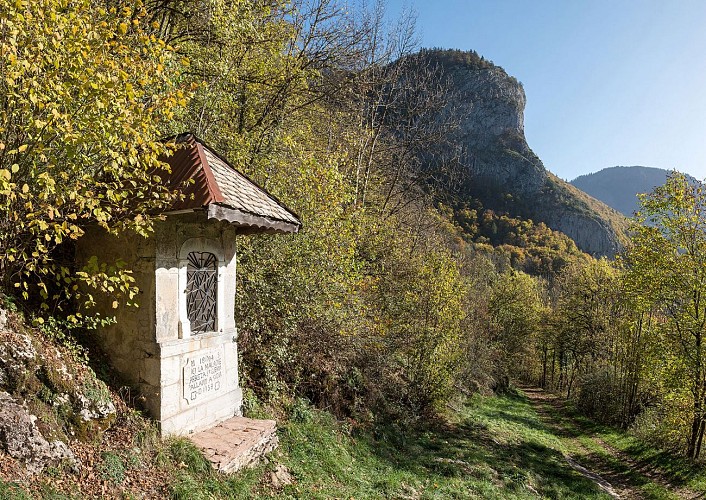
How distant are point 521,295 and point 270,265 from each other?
28.0 metres

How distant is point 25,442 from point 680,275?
600 inches

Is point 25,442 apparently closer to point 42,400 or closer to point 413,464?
point 42,400

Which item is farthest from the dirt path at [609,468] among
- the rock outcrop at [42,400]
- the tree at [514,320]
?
the rock outcrop at [42,400]

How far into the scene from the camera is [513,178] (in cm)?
8100

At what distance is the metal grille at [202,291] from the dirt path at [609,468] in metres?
11.0

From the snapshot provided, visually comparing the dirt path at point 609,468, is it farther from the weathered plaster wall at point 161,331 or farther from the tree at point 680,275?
the weathered plaster wall at point 161,331

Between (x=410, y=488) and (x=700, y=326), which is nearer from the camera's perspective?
(x=410, y=488)

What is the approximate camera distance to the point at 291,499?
19.4ft

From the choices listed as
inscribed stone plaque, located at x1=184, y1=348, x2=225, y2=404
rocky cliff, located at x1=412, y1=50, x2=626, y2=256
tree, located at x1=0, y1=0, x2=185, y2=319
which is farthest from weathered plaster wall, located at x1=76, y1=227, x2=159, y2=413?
rocky cliff, located at x1=412, y1=50, x2=626, y2=256

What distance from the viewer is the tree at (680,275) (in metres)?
12.0

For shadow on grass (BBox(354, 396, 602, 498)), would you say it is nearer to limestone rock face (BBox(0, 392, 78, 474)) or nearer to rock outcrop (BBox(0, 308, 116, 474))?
rock outcrop (BBox(0, 308, 116, 474))

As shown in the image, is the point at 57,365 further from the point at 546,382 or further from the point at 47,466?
the point at 546,382

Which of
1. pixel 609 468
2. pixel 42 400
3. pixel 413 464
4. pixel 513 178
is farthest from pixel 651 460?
pixel 513 178

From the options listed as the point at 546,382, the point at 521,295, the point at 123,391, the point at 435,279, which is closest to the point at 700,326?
the point at 435,279
